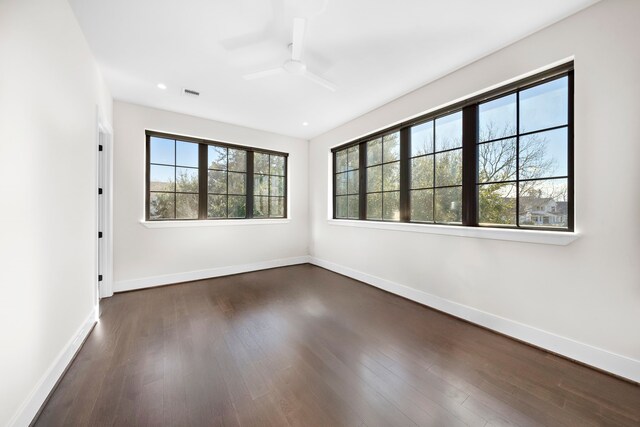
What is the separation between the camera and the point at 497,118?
2582 mm

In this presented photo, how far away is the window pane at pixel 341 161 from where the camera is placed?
4.66 m

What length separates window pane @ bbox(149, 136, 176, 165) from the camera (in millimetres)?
3885

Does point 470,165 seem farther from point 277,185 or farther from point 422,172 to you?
point 277,185

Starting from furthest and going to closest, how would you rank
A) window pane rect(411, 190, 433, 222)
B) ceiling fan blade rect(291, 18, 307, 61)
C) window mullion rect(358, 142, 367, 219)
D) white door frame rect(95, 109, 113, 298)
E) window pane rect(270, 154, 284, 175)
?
window pane rect(270, 154, 284, 175) → window mullion rect(358, 142, 367, 219) → white door frame rect(95, 109, 113, 298) → window pane rect(411, 190, 433, 222) → ceiling fan blade rect(291, 18, 307, 61)

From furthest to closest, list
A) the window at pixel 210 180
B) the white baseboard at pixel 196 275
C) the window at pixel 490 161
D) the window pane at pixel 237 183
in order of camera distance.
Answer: the window pane at pixel 237 183 < the window at pixel 210 180 < the white baseboard at pixel 196 275 < the window at pixel 490 161

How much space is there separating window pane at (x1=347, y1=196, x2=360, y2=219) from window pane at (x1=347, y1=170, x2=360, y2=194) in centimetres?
12

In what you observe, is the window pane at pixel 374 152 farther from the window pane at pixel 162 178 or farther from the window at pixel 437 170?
the window pane at pixel 162 178

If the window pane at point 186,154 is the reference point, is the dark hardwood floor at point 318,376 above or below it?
below

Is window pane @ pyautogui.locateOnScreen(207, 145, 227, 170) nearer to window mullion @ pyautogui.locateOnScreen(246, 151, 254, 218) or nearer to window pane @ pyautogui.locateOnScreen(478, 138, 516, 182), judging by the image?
window mullion @ pyautogui.locateOnScreen(246, 151, 254, 218)

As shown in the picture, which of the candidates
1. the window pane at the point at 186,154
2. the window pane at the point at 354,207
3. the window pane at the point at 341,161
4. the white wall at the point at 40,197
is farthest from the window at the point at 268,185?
the white wall at the point at 40,197

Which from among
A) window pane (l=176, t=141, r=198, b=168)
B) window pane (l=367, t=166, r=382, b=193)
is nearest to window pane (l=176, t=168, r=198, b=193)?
window pane (l=176, t=141, r=198, b=168)

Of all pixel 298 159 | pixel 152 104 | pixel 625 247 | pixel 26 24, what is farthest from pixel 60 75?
pixel 625 247

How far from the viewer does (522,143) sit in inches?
94.0

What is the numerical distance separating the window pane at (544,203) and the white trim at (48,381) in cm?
381
